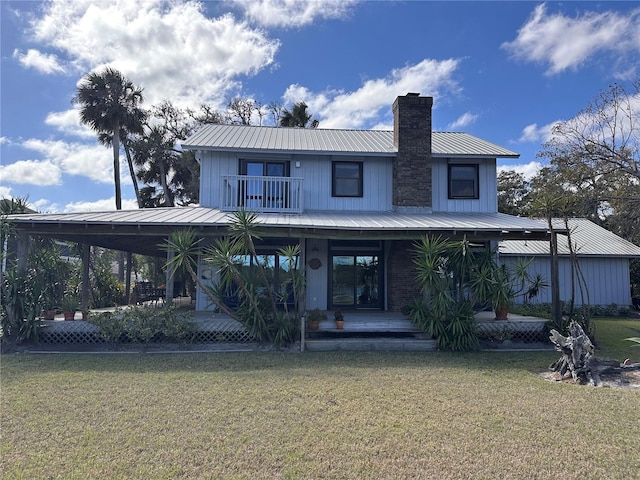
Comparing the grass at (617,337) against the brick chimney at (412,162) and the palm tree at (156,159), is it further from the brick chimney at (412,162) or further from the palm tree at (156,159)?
the palm tree at (156,159)

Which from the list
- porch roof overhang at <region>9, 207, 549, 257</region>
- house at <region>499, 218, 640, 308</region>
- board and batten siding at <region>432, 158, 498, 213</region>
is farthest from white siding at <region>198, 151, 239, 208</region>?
house at <region>499, 218, 640, 308</region>

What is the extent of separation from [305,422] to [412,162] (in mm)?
10501

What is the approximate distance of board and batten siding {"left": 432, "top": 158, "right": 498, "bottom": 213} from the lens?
13.9 meters

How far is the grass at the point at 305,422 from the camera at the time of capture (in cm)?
384

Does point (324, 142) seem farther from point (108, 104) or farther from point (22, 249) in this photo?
point (108, 104)

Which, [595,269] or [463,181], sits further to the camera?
[595,269]

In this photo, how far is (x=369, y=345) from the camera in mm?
9602

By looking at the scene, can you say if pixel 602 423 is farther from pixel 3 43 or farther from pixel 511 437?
pixel 3 43

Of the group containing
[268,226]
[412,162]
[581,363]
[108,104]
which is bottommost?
[581,363]

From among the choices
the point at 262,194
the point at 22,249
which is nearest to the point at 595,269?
the point at 262,194

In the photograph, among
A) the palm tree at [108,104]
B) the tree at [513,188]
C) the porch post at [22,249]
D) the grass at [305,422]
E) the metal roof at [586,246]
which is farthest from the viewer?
the tree at [513,188]

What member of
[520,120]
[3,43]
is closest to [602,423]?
[3,43]

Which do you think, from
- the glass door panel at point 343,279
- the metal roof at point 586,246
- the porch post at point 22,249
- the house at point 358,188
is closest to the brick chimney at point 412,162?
the house at point 358,188

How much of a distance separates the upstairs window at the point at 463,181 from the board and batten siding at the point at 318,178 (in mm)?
2255
